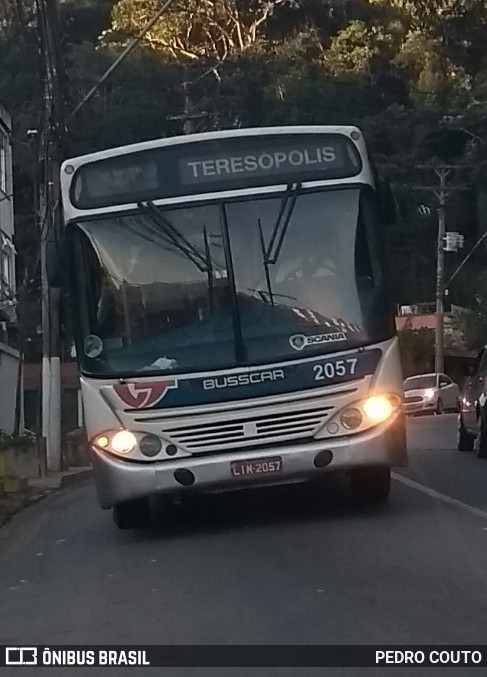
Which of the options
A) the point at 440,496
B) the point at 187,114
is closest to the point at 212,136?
the point at 440,496

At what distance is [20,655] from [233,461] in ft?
12.5

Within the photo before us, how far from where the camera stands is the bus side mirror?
11969 millimetres

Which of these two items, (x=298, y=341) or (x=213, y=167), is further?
(x=213, y=167)

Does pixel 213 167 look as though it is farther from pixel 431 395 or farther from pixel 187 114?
pixel 431 395

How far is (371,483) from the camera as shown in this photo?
41.0ft

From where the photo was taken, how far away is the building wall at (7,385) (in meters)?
35.7

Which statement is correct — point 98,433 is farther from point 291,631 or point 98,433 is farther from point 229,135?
point 291,631

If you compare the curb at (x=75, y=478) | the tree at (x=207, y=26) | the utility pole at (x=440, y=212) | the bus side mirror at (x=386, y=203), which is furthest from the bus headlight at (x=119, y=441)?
the tree at (x=207, y=26)

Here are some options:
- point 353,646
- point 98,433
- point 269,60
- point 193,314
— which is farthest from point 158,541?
point 269,60

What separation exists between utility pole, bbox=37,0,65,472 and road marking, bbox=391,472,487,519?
6.09 metres

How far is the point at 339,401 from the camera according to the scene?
446 inches

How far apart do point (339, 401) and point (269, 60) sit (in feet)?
126

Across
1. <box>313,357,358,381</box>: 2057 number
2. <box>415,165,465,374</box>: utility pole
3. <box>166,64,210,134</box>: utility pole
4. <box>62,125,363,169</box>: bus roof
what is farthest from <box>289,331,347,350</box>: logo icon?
<box>415,165,465,374</box>: utility pole

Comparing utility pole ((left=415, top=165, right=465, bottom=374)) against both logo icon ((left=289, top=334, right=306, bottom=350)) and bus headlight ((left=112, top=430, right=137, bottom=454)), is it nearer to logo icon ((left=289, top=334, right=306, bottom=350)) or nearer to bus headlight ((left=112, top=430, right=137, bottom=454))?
logo icon ((left=289, top=334, right=306, bottom=350))
